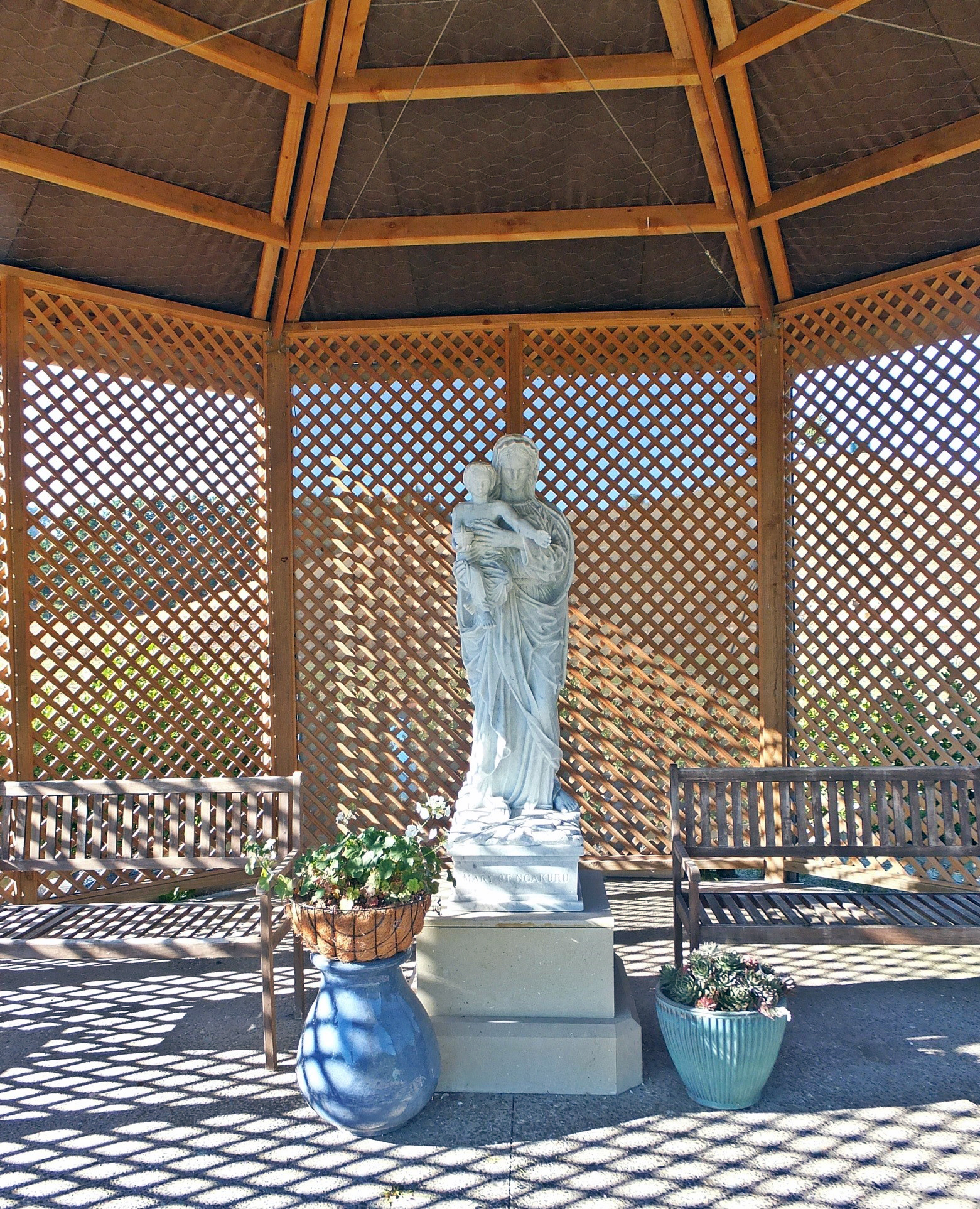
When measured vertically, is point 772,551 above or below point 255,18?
below

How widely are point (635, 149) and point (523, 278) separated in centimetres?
110

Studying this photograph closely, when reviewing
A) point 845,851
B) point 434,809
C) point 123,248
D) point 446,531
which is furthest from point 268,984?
point 123,248

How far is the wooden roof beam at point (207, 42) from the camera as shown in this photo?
392cm

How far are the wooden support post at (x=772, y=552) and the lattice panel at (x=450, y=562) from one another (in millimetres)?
74

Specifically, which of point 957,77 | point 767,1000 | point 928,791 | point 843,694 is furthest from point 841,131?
point 767,1000

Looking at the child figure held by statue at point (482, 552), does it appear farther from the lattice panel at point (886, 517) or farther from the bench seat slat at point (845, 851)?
the lattice panel at point (886, 517)

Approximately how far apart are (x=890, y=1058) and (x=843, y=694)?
2.47 meters

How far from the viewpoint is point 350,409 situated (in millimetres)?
5754

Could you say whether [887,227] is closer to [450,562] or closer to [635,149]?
[635,149]

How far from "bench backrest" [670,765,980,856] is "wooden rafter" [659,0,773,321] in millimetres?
3060

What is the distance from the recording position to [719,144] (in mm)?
4863

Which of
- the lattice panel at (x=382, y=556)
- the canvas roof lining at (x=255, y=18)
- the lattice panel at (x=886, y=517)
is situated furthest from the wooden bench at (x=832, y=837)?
the canvas roof lining at (x=255, y=18)

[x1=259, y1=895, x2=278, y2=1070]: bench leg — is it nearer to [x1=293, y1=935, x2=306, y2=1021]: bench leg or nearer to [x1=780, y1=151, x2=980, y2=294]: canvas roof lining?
[x1=293, y1=935, x2=306, y2=1021]: bench leg

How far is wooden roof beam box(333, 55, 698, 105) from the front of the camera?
442 cm
